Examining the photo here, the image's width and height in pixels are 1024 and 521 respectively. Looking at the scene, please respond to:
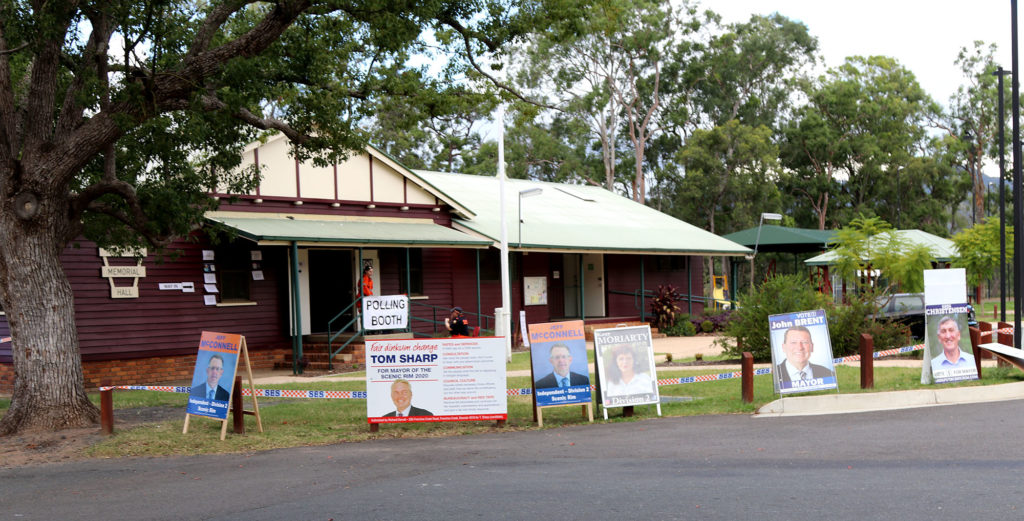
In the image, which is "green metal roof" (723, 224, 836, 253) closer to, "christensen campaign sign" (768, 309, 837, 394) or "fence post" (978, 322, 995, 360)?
"fence post" (978, 322, 995, 360)

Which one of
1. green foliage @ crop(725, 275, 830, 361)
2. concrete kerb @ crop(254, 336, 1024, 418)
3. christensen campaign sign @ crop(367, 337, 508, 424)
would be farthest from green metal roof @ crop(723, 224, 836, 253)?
christensen campaign sign @ crop(367, 337, 508, 424)

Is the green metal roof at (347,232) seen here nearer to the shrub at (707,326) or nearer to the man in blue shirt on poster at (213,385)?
the man in blue shirt on poster at (213,385)

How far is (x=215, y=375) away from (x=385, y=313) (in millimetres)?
9599

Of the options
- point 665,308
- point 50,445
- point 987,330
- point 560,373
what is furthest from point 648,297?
point 50,445

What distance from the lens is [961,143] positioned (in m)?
61.7

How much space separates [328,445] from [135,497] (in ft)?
10.3

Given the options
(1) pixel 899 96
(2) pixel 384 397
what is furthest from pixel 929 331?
(1) pixel 899 96

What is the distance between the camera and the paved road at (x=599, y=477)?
24.3ft

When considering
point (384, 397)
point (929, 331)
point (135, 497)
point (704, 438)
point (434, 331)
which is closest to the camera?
point (135, 497)

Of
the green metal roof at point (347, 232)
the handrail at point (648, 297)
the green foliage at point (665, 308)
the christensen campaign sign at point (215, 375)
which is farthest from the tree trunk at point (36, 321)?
the green foliage at point (665, 308)

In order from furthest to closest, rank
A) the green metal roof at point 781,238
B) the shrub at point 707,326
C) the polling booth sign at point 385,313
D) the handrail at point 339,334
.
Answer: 1. the green metal roof at point 781,238
2. the shrub at point 707,326
3. the polling booth sign at point 385,313
4. the handrail at point 339,334

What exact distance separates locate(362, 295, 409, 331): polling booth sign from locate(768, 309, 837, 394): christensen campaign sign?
10370mm

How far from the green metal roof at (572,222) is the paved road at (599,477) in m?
15.5

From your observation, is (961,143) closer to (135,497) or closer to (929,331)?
(929,331)
